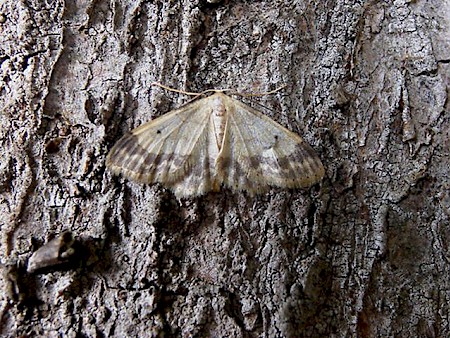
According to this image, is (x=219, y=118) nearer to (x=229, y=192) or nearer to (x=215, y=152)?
(x=215, y=152)

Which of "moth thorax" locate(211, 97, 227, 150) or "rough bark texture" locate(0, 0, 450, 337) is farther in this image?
"moth thorax" locate(211, 97, 227, 150)

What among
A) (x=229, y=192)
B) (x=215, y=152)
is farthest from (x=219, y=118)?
(x=229, y=192)

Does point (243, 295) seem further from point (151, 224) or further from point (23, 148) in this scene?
point (23, 148)

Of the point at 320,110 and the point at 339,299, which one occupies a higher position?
the point at 320,110

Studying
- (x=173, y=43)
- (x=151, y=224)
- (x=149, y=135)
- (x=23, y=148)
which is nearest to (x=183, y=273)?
(x=151, y=224)
